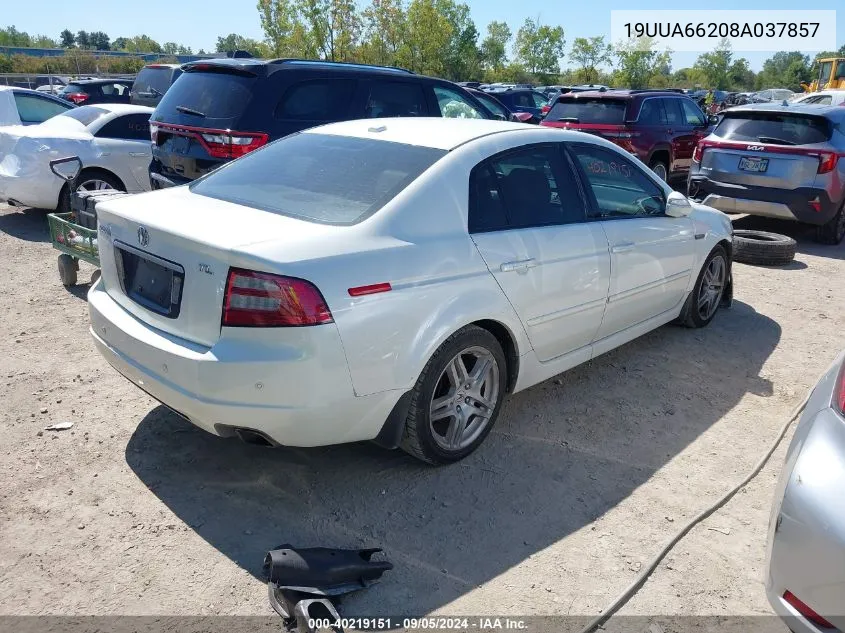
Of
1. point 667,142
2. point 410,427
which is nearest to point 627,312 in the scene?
point 410,427

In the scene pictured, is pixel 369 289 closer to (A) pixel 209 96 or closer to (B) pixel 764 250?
(A) pixel 209 96

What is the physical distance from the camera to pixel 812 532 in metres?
2.13

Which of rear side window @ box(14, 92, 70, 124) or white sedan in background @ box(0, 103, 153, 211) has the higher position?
rear side window @ box(14, 92, 70, 124)

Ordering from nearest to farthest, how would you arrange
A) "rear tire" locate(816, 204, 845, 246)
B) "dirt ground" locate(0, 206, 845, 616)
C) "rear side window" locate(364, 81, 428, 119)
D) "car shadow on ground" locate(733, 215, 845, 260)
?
"dirt ground" locate(0, 206, 845, 616) < "rear side window" locate(364, 81, 428, 119) < "car shadow on ground" locate(733, 215, 845, 260) < "rear tire" locate(816, 204, 845, 246)

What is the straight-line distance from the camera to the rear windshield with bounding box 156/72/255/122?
20.4ft

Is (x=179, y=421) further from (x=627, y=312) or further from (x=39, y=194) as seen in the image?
(x=39, y=194)

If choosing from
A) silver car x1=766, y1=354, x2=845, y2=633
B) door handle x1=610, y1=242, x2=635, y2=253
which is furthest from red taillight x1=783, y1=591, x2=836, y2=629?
door handle x1=610, y1=242, x2=635, y2=253

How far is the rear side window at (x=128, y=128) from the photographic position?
8.40 meters

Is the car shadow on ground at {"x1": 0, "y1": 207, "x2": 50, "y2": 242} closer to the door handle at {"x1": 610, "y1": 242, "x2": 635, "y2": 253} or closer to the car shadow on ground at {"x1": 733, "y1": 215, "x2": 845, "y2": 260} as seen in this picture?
the door handle at {"x1": 610, "y1": 242, "x2": 635, "y2": 253}

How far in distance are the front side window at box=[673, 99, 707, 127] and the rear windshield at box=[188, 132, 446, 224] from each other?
980 cm

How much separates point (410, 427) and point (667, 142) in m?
9.61

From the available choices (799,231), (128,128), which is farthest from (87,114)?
(799,231)

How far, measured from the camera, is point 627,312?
15.0ft

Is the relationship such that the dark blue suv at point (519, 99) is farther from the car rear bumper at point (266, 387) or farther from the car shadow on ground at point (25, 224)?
the car rear bumper at point (266, 387)
